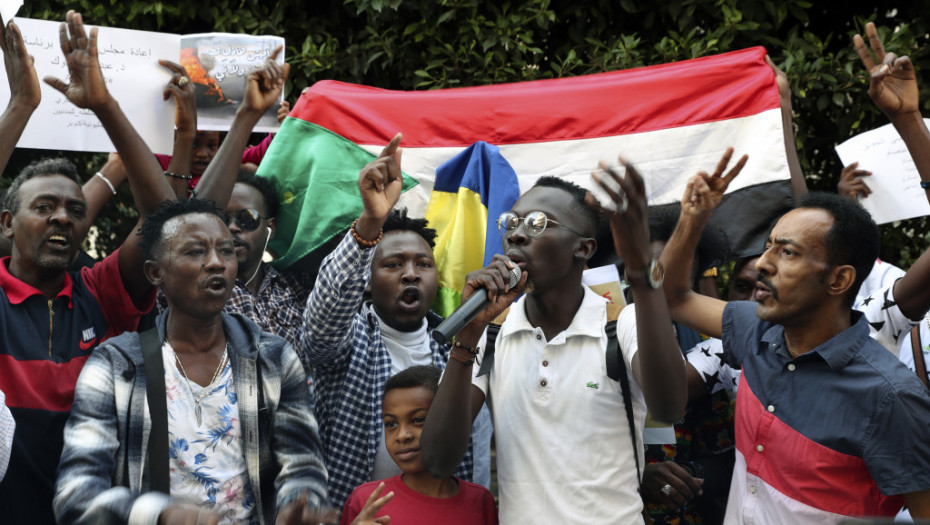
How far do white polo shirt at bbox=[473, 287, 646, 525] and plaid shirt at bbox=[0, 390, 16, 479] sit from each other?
1.60 m

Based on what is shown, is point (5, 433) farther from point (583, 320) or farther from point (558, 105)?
point (558, 105)

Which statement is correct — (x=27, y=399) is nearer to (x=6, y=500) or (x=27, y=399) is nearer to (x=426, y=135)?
(x=6, y=500)

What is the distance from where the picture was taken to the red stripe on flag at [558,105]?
195 inches

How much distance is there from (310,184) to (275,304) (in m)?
0.66

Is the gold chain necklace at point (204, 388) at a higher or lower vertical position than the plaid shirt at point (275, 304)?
lower

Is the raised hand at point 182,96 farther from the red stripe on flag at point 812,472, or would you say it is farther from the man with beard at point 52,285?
the red stripe on flag at point 812,472

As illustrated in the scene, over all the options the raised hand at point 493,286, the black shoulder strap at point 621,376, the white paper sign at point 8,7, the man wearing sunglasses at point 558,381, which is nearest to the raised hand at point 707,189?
the man wearing sunglasses at point 558,381

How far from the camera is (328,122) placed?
5.18m

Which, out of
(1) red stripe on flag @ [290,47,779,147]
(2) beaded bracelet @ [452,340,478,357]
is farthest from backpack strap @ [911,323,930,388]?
(2) beaded bracelet @ [452,340,478,357]

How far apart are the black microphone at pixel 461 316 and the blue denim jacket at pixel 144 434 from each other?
0.81m

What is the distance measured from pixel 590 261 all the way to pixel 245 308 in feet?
5.21

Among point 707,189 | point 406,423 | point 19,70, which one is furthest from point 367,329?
point 19,70

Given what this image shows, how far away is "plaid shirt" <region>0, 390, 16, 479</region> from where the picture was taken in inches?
129

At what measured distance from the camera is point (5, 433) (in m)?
3.30
